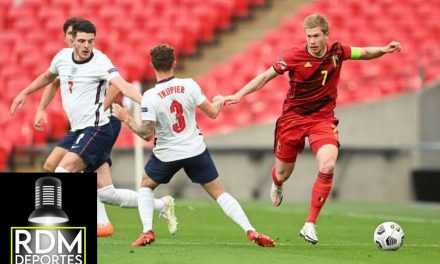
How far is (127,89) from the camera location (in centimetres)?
1131

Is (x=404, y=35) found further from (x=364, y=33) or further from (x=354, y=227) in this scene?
(x=354, y=227)

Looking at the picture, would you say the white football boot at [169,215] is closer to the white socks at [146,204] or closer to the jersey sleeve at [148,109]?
the white socks at [146,204]

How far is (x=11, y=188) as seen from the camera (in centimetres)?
757

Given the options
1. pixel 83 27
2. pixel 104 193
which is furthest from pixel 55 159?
pixel 83 27

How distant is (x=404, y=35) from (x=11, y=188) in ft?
56.2

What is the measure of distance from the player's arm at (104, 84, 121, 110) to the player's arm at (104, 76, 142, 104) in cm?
10

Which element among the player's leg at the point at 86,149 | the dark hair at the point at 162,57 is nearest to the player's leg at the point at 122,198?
the player's leg at the point at 86,149

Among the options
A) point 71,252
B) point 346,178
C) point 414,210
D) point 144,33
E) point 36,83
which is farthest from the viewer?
point 144,33

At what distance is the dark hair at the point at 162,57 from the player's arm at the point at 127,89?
576 mm

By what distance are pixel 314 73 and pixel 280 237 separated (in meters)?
1.89

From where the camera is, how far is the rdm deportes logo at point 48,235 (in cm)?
720

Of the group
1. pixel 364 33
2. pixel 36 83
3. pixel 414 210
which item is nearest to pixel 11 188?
pixel 36 83

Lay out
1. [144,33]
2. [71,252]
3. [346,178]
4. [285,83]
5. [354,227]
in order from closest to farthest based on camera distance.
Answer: [71,252] < [354,227] < [346,178] < [285,83] < [144,33]

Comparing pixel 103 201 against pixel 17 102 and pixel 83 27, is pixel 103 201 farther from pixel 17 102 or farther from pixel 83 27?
pixel 83 27
